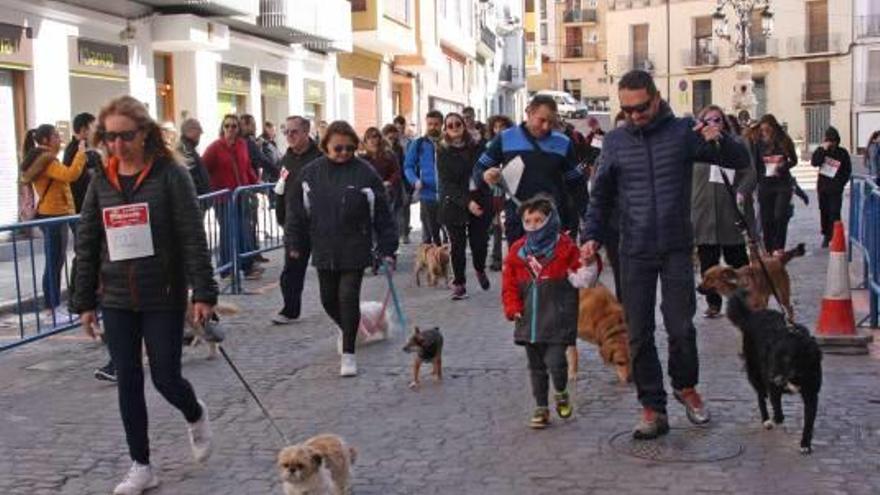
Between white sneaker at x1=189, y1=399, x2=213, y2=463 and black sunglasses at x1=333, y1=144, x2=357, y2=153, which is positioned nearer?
white sneaker at x1=189, y1=399, x2=213, y2=463

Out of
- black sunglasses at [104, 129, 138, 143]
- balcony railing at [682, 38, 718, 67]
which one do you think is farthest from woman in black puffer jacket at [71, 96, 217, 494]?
balcony railing at [682, 38, 718, 67]

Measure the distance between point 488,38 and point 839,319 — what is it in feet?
168

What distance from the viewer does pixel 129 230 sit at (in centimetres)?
524

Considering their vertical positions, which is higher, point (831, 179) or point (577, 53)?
point (577, 53)

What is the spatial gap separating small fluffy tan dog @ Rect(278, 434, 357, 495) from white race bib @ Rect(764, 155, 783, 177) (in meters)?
9.87

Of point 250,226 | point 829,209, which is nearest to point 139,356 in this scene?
point 250,226

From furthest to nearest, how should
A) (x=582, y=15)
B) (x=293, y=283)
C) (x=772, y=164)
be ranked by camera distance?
(x=582, y=15), (x=772, y=164), (x=293, y=283)

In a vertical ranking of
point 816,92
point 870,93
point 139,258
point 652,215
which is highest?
point 816,92

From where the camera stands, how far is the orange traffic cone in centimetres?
824

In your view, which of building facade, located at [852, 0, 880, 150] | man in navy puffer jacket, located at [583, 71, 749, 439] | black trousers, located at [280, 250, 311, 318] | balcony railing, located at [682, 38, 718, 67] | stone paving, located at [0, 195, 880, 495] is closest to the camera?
stone paving, located at [0, 195, 880, 495]

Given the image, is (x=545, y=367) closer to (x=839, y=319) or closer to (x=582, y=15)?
(x=839, y=319)

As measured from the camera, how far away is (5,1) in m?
15.5

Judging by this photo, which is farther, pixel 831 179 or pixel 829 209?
pixel 829 209

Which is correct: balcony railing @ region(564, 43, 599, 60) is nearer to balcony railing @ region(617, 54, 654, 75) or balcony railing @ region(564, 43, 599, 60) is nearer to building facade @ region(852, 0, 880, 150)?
balcony railing @ region(617, 54, 654, 75)
